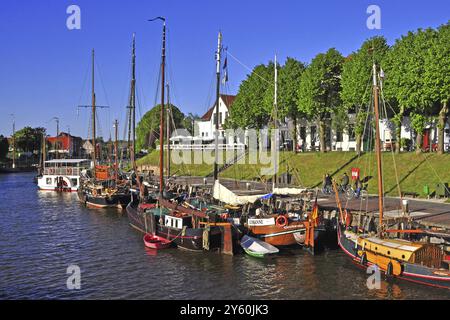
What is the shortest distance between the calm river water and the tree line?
16.6 metres

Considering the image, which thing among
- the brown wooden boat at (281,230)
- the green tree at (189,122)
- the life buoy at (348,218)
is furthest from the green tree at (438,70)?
the green tree at (189,122)

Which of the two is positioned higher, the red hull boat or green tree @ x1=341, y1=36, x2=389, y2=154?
green tree @ x1=341, y1=36, x2=389, y2=154

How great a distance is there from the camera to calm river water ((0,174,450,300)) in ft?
76.0

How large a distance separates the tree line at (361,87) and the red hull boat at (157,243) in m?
19.1

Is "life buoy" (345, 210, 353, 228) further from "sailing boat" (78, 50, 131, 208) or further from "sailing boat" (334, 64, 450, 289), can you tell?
"sailing boat" (78, 50, 131, 208)

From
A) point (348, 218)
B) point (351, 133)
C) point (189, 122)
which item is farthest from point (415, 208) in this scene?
point (189, 122)

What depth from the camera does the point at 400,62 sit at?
50250 millimetres

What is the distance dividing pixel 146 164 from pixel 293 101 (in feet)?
135

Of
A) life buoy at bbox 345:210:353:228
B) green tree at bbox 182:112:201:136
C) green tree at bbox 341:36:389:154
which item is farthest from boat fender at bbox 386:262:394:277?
green tree at bbox 182:112:201:136

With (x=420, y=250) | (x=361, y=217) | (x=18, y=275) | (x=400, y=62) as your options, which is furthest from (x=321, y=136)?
(x=18, y=275)

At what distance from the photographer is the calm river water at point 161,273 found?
23156mm

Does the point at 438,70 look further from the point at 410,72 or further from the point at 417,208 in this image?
the point at 417,208

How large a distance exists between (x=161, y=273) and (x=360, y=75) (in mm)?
39252

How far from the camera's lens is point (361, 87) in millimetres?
55312
